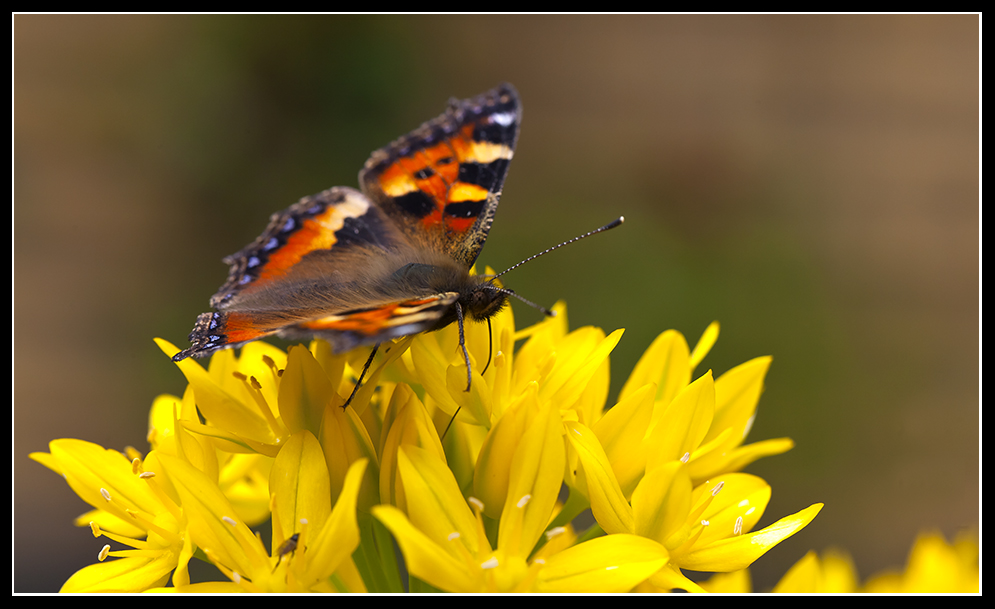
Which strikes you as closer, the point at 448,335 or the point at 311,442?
the point at 311,442

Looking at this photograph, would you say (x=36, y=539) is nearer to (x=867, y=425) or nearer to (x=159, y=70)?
(x=159, y=70)

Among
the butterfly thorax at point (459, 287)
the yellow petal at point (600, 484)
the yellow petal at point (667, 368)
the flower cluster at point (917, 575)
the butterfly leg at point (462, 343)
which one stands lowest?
the flower cluster at point (917, 575)

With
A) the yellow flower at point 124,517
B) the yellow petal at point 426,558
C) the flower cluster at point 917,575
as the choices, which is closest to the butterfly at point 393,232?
the yellow flower at point 124,517

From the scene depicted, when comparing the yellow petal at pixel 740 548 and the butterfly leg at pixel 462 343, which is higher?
the butterfly leg at pixel 462 343

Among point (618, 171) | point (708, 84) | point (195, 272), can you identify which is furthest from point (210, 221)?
point (708, 84)

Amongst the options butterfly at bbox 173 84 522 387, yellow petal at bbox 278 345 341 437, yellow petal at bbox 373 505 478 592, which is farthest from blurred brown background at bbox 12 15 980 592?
yellow petal at bbox 373 505 478 592

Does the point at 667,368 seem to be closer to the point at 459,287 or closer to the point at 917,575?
the point at 459,287

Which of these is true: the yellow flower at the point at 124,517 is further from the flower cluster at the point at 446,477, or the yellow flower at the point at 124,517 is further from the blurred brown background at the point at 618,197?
the blurred brown background at the point at 618,197
